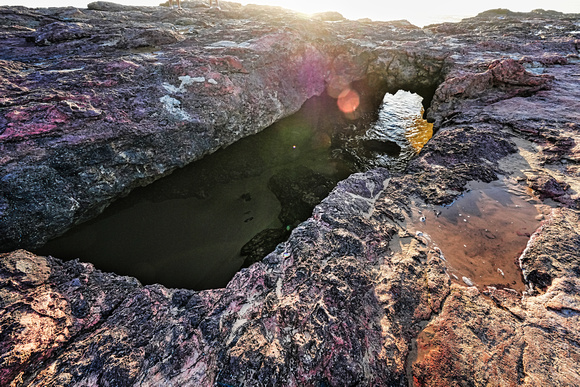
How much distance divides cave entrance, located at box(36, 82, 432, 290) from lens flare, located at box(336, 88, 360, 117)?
8.34ft

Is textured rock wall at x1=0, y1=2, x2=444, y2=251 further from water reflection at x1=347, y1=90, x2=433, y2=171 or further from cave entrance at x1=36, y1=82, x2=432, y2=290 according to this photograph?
water reflection at x1=347, y1=90, x2=433, y2=171

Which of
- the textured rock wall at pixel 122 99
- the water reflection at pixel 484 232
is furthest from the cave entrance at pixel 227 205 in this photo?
the water reflection at pixel 484 232

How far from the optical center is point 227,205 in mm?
6742

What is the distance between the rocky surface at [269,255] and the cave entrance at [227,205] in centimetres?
63

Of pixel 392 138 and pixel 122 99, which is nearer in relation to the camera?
pixel 122 99

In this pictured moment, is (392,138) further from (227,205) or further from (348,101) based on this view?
(227,205)

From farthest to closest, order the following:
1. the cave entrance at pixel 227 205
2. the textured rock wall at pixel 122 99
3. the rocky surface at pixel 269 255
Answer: the cave entrance at pixel 227 205, the textured rock wall at pixel 122 99, the rocky surface at pixel 269 255

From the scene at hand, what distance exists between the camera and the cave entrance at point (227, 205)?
530 centimetres

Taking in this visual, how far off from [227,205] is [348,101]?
11.1 m

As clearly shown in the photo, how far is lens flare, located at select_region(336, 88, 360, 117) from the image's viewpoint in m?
13.1

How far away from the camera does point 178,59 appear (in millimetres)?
8617

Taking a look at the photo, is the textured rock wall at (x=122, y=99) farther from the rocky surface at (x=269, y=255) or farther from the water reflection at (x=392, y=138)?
the water reflection at (x=392, y=138)

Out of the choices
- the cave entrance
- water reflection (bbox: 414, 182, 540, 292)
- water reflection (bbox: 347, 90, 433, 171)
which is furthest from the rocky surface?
water reflection (bbox: 347, 90, 433, 171)

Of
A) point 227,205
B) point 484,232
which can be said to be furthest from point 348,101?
point 484,232
